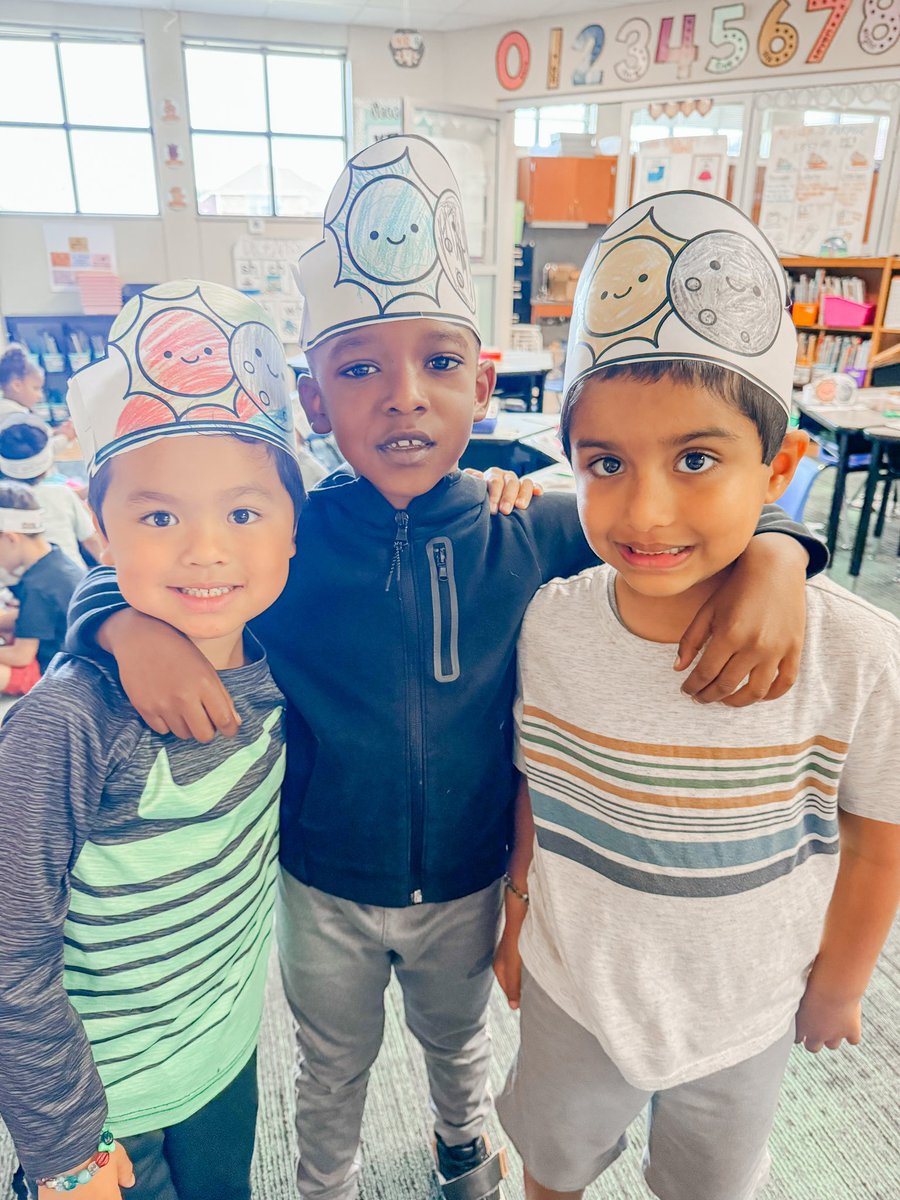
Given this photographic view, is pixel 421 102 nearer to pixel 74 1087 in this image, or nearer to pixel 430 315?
pixel 430 315

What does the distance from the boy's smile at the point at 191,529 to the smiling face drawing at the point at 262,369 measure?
2.3 inches

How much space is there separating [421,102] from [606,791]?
544 cm

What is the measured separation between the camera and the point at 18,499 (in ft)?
8.89

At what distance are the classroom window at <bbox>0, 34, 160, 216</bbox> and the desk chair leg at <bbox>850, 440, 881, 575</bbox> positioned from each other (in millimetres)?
5862

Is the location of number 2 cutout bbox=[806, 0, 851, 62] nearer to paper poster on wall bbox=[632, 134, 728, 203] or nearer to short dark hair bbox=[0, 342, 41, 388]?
paper poster on wall bbox=[632, 134, 728, 203]

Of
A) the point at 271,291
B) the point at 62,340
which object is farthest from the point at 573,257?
the point at 62,340

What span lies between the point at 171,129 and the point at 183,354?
678 cm

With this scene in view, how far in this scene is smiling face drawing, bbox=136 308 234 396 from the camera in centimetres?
77

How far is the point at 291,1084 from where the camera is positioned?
1.46 metres

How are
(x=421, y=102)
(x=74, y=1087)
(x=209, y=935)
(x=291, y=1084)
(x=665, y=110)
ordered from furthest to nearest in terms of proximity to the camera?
(x=665, y=110) → (x=421, y=102) → (x=291, y=1084) → (x=209, y=935) → (x=74, y=1087)

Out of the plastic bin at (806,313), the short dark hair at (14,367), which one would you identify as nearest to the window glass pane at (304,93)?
the short dark hair at (14,367)

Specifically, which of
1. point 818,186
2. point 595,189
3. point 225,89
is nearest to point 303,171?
Result: point 225,89

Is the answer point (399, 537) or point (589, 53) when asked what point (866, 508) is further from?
point (589, 53)

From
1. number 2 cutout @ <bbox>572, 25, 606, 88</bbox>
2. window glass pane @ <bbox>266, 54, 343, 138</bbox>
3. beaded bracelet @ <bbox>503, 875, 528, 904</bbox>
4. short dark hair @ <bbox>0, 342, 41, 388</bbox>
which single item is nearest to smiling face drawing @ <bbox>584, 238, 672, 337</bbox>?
beaded bracelet @ <bbox>503, 875, 528, 904</bbox>
